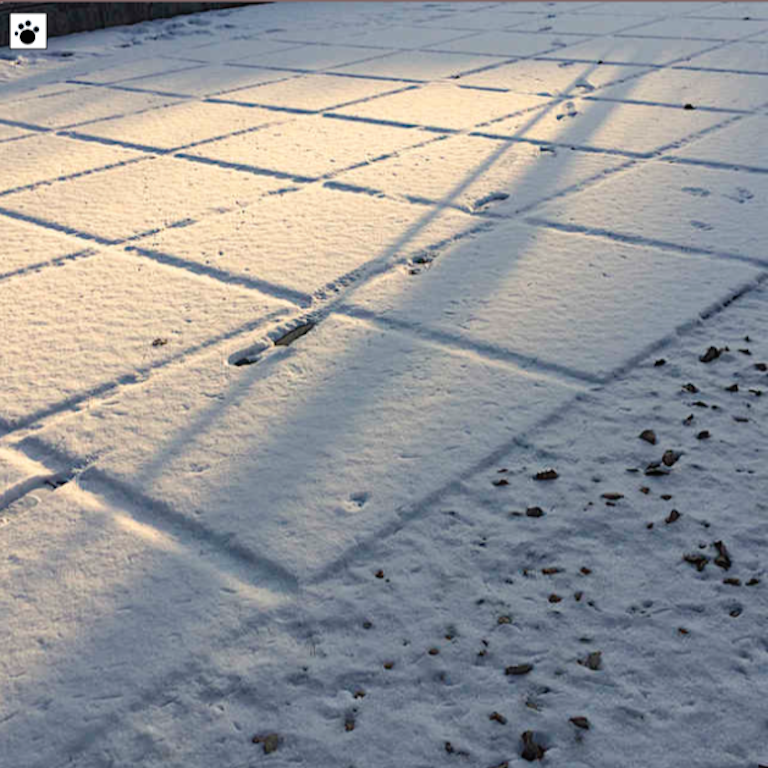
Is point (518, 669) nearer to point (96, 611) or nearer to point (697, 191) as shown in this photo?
point (96, 611)

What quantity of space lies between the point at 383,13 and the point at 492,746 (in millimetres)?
9078

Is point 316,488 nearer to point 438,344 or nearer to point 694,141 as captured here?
point 438,344

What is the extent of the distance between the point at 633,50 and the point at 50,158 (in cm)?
425

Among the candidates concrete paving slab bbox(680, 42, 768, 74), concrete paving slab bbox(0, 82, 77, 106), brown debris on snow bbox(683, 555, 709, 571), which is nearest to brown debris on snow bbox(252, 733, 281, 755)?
brown debris on snow bbox(683, 555, 709, 571)

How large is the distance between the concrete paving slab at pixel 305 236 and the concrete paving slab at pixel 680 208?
0.52 m

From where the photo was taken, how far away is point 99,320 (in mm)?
3092

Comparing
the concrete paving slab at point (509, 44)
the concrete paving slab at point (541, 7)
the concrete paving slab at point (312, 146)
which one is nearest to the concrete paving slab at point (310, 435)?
the concrete paving slab at point (312, 146)

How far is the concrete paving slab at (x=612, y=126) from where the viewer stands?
15.5 ft

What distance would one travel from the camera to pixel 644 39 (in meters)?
7.38

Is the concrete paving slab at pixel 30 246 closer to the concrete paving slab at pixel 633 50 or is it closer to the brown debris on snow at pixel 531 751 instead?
the brown debris on snow at pixel 531 751

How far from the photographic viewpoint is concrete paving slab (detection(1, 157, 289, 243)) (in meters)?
3.99

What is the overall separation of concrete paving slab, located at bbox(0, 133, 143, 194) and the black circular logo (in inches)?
144

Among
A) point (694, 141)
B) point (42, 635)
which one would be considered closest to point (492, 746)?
point (42, 635)

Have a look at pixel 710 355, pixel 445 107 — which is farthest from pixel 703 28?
pixel 710 355
